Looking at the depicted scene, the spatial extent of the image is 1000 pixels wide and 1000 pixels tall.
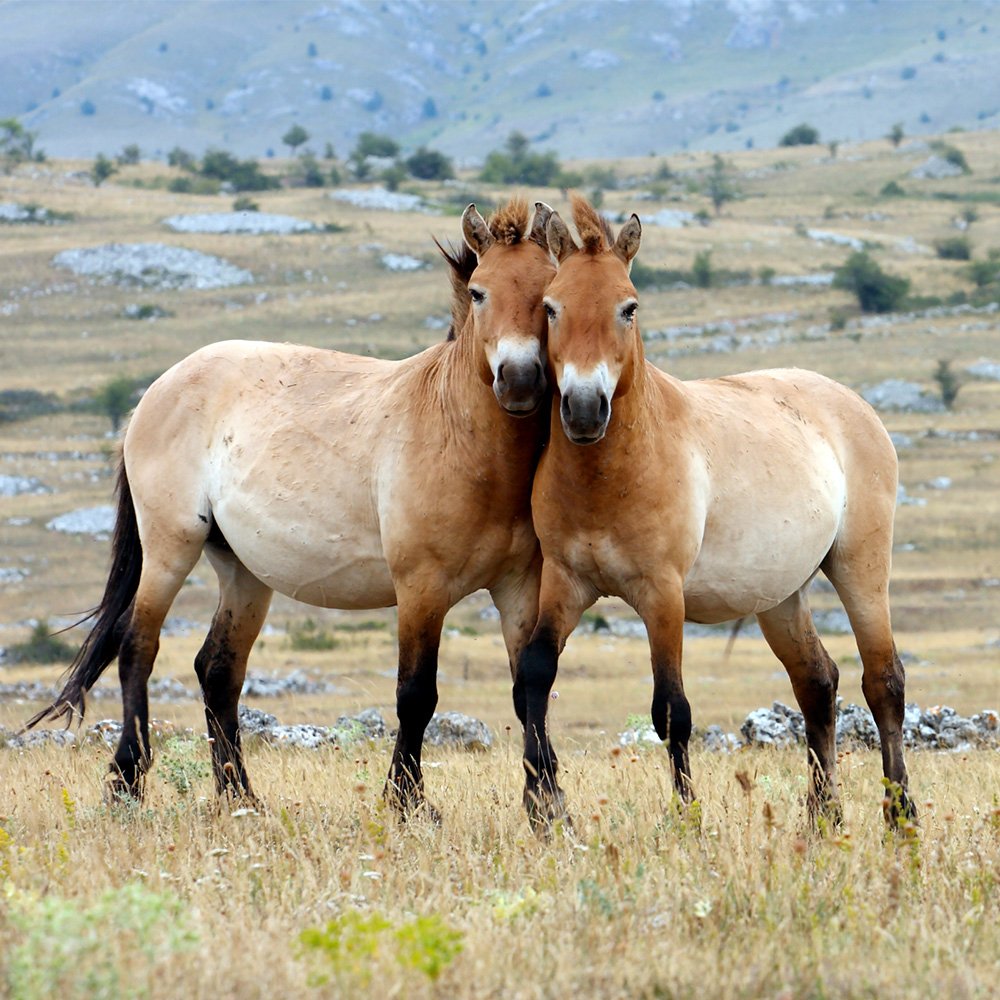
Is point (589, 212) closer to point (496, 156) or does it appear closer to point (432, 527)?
point (432, 527)

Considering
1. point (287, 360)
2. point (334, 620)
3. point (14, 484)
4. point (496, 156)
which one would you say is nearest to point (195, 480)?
point (287, 360)

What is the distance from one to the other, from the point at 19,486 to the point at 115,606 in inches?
1331

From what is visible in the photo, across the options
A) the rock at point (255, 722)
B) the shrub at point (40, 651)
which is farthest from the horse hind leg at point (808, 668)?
the shrub at point (40, 651)

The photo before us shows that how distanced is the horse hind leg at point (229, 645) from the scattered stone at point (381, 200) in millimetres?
78322

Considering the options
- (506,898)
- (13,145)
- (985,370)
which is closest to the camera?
(506,898)

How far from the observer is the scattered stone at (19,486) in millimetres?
40750

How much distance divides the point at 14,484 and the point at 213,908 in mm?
38449

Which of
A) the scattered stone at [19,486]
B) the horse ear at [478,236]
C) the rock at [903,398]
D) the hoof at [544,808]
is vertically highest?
the horse ear at [478,236]

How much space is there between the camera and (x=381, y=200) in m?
87.1

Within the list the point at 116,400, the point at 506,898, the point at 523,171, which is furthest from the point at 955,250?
the point at 506,898

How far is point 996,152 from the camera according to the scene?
115375mm

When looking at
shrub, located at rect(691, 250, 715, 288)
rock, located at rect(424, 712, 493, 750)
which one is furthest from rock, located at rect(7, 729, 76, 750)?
shrub, located at rect(691, 250, 715, 288)

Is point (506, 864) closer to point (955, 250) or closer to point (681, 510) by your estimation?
point (681, 510)

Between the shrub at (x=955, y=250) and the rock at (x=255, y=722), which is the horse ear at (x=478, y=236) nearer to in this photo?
the rock at (x=255, y=722)
